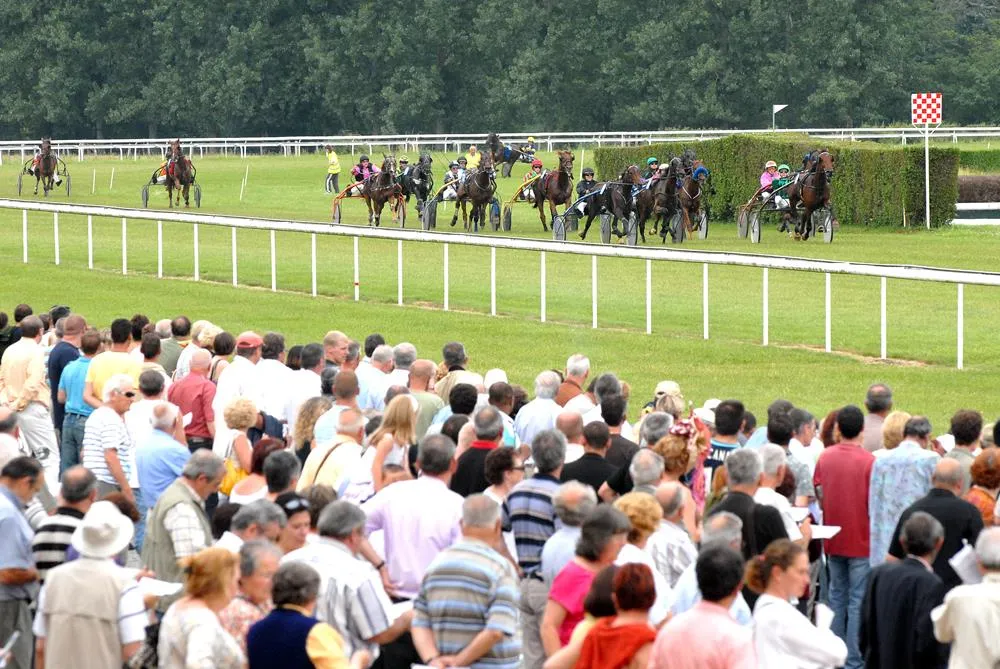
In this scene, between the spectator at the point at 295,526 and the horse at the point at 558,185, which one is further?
the horse at the point at 558,185

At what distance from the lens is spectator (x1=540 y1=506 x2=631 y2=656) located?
19.6ft

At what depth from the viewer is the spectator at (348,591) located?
618cm

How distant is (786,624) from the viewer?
5676 millimetres

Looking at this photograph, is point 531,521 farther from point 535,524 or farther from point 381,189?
point 381,189

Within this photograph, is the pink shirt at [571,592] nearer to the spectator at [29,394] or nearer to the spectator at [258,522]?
the spectator at [258,522]

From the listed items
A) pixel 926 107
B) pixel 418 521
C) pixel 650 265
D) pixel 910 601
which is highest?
pixel 926 107

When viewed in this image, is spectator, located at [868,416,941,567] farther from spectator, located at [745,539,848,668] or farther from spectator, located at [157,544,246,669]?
spectator, located at [157,544,246,669]

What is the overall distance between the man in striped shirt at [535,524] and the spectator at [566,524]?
6.7 inches

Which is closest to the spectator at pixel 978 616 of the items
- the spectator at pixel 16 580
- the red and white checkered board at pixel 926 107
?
the spectator at pixel 16 580

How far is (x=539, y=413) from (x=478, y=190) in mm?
21776

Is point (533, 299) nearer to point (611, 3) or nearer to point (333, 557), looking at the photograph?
point (333, 557)

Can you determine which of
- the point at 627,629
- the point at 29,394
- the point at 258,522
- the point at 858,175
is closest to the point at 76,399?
the point at 29,394

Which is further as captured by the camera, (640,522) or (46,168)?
(46,168)

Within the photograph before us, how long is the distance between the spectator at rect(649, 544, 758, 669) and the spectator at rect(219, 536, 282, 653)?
4.26ft
